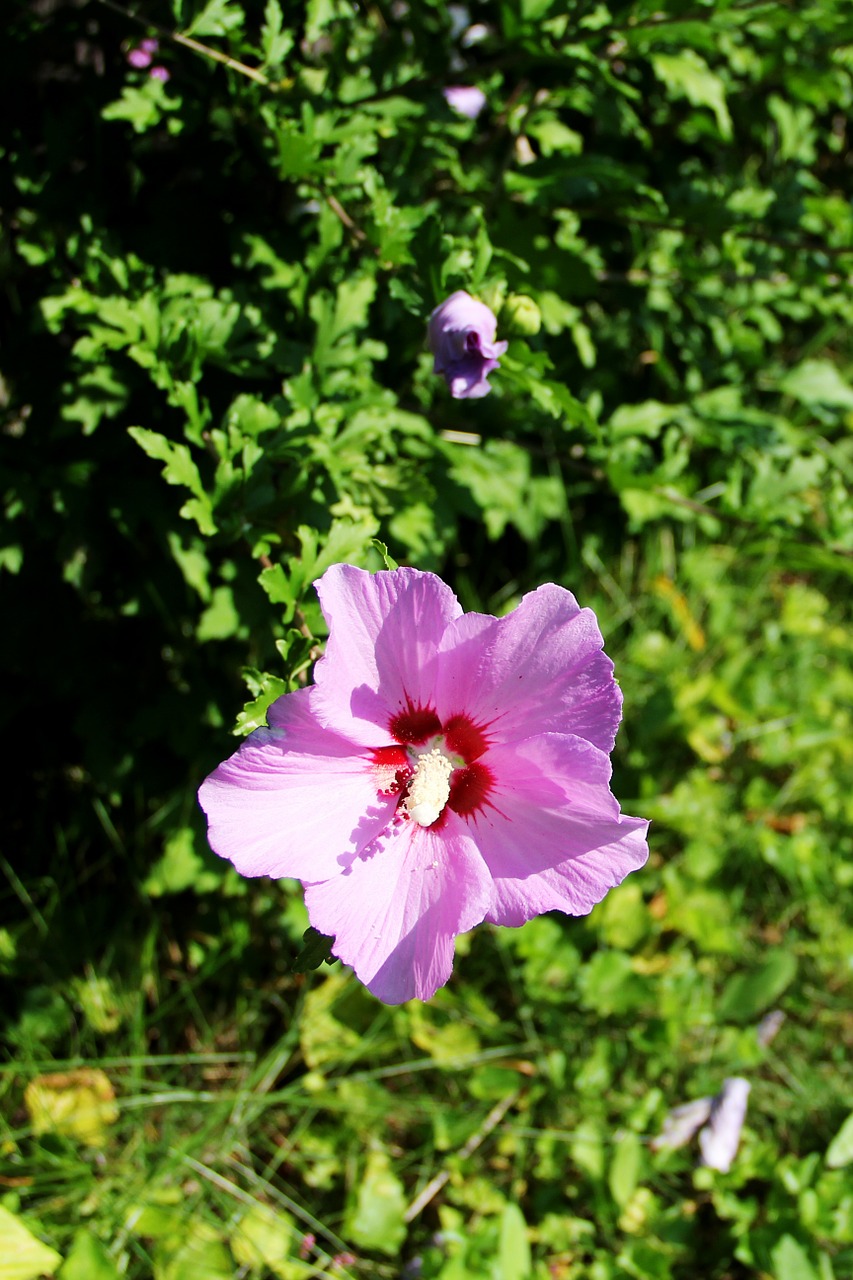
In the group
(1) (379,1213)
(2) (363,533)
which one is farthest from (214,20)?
(1) (379,1213)

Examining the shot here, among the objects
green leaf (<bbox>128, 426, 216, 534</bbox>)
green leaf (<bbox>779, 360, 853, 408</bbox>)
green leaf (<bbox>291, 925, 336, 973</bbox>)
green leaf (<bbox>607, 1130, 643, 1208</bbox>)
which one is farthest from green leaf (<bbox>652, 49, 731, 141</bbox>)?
green leaf (<bbox>607, 1130, 643, 1208</bbox>)

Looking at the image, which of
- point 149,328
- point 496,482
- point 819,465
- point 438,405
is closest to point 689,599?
point 819,465

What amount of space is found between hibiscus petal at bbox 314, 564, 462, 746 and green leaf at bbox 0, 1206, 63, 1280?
1.20m

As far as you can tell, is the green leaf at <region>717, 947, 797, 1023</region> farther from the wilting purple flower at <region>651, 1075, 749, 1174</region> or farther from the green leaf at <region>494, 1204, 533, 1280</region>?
the green leaf at <region>494, 1204, 533, 1280</region>

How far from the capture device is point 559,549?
3.52m

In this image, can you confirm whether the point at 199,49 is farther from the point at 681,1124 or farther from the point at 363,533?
the point at 681,1124

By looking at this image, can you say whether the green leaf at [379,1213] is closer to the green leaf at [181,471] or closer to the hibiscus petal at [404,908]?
the hibiscus petal at [404,908]

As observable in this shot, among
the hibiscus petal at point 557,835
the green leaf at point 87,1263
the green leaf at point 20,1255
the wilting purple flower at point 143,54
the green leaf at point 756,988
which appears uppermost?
the wilting purple flower at point 143,54

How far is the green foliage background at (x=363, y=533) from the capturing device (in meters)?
1.99

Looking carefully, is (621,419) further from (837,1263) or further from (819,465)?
(837,1263)

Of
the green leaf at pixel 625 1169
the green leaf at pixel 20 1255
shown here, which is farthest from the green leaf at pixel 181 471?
the green leaf at pixel 625 1169

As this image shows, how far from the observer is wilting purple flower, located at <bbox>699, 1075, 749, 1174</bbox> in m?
2.56

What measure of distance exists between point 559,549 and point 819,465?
1004 millimetres

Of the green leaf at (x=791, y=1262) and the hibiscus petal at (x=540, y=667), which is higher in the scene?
the hibiscus petal at (x=540, y=667)
